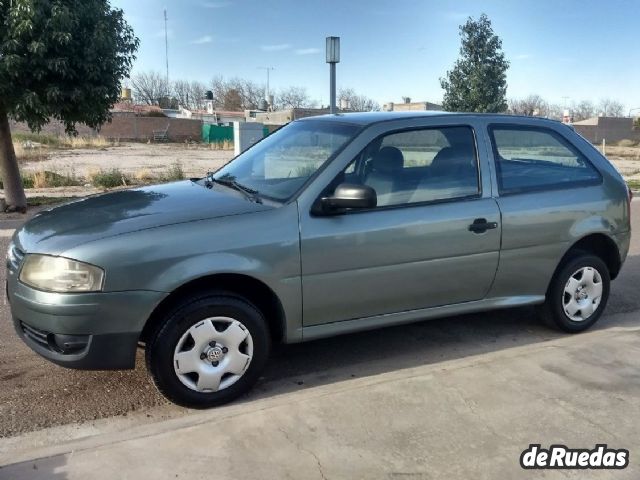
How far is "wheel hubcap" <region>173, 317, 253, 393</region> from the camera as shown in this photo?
3.32 meters

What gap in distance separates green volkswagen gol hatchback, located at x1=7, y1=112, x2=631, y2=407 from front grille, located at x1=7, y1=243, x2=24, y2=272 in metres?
0.02

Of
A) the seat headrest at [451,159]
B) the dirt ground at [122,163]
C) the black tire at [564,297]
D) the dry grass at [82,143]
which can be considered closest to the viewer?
the seat headrest at [451,159]

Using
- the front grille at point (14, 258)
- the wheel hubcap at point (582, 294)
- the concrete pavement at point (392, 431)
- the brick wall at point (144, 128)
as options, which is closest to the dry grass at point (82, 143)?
the brick wall at point (144, 128)

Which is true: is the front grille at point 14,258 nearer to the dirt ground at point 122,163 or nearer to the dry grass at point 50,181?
the dry grass at point 50,181

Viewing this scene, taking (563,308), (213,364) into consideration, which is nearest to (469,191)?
(563,308)

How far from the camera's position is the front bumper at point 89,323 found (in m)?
3.08

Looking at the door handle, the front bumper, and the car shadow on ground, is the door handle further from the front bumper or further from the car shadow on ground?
the front bumper

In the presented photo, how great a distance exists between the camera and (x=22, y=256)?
3.31m

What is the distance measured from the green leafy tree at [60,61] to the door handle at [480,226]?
6.70 m

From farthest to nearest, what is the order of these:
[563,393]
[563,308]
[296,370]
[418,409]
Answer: [563,308] → [296,370] → [563,393] → [418,409]

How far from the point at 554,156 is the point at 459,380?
6.83 feet

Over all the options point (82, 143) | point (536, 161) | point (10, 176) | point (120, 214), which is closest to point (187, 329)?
point (120, 214)

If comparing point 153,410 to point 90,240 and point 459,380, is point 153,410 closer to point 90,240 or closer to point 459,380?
point 90,240

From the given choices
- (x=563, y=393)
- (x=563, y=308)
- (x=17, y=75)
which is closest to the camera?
(x=563, y=393)
